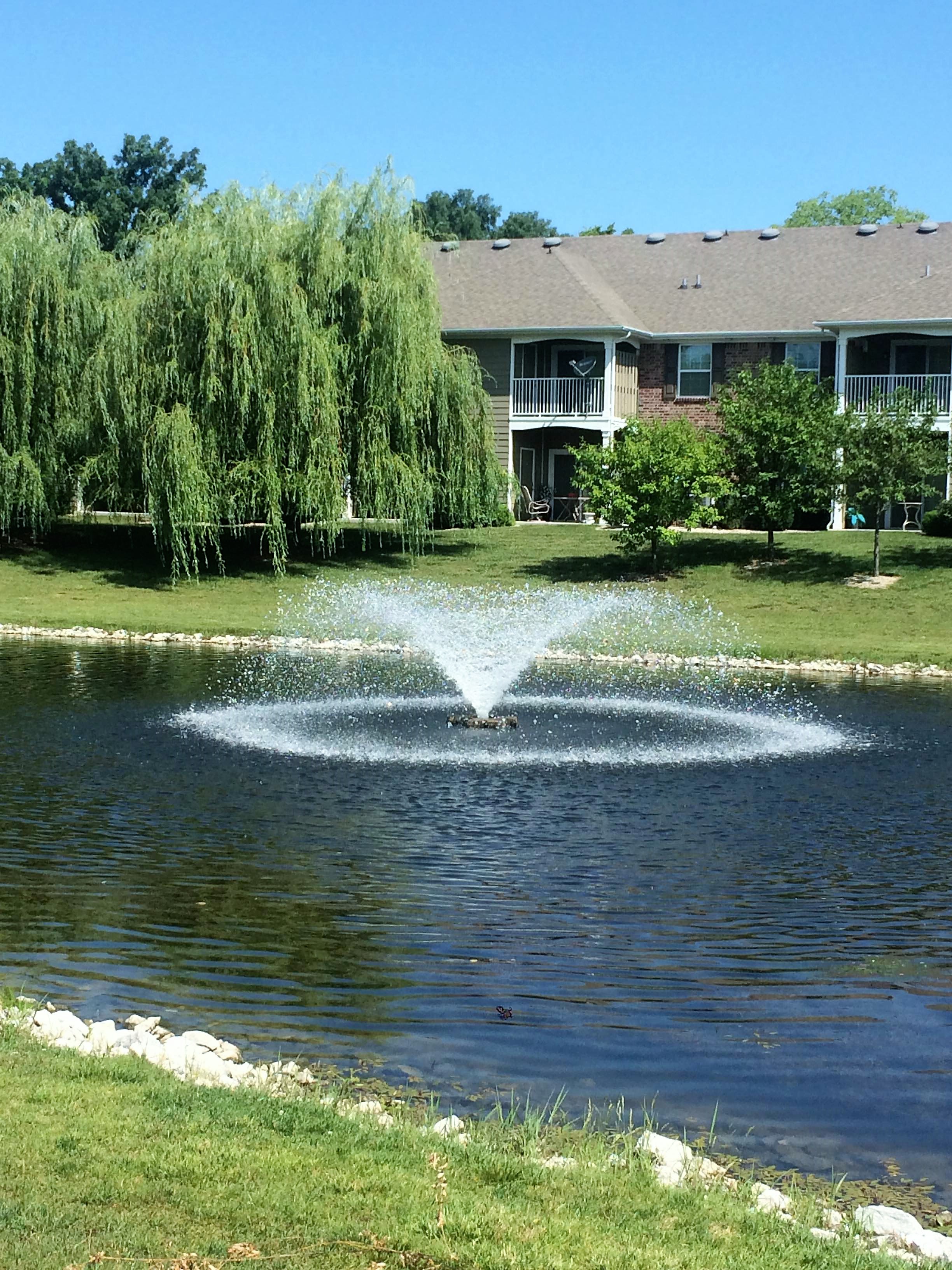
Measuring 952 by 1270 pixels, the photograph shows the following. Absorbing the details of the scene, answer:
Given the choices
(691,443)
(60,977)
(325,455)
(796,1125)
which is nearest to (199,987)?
(60,977)

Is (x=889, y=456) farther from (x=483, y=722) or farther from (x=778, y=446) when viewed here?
(x=483, y=722)

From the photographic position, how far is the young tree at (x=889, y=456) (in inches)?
1347

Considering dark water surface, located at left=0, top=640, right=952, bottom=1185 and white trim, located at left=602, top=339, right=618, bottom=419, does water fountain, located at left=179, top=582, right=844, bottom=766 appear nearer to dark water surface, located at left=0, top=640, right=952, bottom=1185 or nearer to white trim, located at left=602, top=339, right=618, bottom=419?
dark water surface, located at left=0, top=640, right=952, bottom=1185

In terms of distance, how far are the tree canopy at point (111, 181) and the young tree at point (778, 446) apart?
4889 cm

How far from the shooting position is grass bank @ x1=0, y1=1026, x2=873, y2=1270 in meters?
4.86

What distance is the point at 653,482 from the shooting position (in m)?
36.2

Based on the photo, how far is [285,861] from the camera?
1180 centimetres

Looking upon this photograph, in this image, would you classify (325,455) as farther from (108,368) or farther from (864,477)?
(864,477)

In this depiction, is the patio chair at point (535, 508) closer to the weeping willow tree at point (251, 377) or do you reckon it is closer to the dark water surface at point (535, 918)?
the weeping willow tree at point (251, 377)

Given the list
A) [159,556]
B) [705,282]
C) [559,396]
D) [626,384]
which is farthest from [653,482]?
[705,282]

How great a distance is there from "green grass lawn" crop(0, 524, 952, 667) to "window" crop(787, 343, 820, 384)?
6.64 m

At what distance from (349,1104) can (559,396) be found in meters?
41.0

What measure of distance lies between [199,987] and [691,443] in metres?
30.2

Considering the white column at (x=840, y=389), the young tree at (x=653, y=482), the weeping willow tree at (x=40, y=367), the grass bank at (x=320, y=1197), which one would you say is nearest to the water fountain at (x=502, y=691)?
the young tree at (x=653, y=482)
